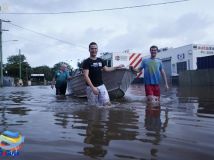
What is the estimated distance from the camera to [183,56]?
117ft

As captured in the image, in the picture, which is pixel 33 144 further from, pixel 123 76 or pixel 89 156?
pixel 123 76

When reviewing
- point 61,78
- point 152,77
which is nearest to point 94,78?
point 152,77

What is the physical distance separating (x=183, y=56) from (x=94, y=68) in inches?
1143

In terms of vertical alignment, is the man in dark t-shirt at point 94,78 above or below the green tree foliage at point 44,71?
below

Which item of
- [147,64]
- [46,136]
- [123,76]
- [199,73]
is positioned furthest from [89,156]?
[199,73]

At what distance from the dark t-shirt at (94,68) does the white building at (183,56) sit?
88.1ft

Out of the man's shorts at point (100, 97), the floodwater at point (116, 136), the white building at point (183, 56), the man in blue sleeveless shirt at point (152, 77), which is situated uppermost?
the white building at point (183, 56)

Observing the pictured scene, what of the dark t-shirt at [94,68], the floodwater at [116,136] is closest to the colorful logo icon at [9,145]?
the floodwater at [116,136]

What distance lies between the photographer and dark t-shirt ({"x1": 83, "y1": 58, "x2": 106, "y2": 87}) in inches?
303

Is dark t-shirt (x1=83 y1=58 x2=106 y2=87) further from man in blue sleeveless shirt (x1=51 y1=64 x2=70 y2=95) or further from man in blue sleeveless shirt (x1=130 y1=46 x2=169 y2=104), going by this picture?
man in blue sleeveless shirt (x1=51 y1=64 x2=70 y2=95)

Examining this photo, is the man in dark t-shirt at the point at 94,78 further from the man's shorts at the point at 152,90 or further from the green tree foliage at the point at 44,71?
the green tree foliage at the point at 44,71

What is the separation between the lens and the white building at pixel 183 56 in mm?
33844

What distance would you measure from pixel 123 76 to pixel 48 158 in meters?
8.28

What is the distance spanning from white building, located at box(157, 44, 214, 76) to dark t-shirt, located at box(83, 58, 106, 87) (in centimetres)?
2685
